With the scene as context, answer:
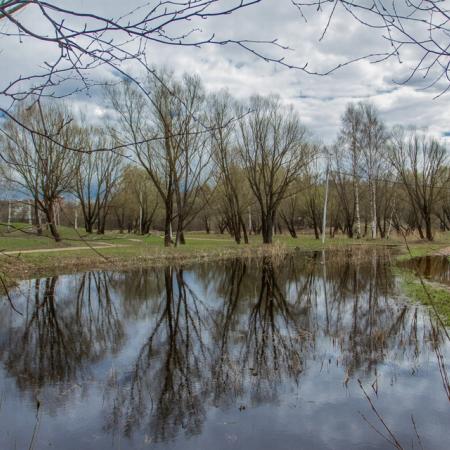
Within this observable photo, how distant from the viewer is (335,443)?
443 centimetres

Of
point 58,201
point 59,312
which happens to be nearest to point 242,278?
point 59,312

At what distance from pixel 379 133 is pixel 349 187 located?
292 inches

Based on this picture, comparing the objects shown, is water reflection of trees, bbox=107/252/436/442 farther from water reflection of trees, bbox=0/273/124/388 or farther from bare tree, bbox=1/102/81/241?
bare tree, bbox=1/102/81/241

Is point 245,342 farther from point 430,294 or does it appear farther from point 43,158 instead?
point 430,294

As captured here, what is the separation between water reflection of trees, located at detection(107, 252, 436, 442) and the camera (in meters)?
5.33

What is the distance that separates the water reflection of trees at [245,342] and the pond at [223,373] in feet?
0.09

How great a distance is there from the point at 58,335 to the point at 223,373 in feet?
13.1

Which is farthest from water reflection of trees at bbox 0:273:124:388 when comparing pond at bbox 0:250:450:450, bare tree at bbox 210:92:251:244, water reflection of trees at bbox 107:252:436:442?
bare tree at bbox 210:92:251:244

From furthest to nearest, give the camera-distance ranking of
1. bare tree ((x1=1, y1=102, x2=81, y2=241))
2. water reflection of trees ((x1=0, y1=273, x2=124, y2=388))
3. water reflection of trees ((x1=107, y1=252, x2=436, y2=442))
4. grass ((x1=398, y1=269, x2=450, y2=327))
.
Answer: grass ((x1=398, y1=269, x2=450, y2=327)) < water reflection of trees ((x1=0, y1=273, x2=124, y2=388)) < water reflection of trees ((x1=107, y1=252, x2=436, y2=442)) < bare tree ((x1=1, y1=102, x2=81, y2=241))

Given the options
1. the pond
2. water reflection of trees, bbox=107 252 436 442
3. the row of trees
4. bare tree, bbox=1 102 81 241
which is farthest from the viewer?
the row of trees

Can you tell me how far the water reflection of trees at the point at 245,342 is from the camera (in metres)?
5.33

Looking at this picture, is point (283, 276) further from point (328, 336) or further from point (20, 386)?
point (20, 386)

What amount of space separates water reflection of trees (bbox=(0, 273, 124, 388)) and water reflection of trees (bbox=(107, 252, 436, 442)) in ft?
2.96

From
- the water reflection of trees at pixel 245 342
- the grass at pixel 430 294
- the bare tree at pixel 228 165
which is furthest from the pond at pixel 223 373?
the bare tree at pixel 228 165
